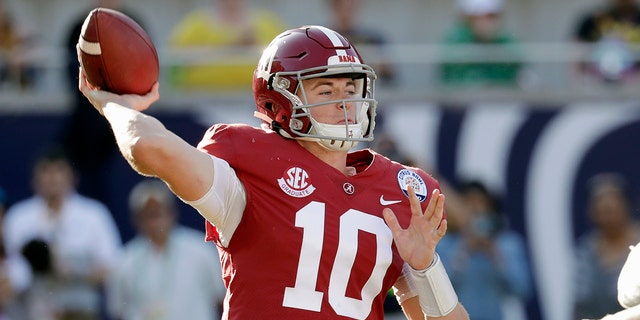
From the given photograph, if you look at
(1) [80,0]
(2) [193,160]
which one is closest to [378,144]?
(2) [193,160]

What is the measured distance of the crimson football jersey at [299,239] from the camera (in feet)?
13.0

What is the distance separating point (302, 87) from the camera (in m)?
4.14

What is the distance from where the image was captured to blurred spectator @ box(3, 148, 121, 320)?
327 inches

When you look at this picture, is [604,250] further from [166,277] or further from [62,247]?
[62,247]

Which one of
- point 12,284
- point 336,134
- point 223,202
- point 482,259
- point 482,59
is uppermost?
point 336,134

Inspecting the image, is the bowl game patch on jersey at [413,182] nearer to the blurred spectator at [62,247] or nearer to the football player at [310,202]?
the football player at [310,202]

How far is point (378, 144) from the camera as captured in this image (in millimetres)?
7891

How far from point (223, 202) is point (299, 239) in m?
0.26

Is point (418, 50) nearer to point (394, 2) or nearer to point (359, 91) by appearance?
point (394, 2)

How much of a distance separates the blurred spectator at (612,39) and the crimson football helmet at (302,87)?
17.1ft

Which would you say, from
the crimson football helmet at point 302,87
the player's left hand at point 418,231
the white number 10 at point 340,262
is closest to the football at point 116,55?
the crimson football helmet at point 302,87

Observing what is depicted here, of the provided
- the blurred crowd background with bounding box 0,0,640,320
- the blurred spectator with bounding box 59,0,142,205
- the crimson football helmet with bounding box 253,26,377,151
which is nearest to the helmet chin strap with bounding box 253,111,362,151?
the crimson football helmet with bounding box 253,26,377,151

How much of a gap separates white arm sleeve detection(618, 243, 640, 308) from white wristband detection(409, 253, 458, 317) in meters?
0.53

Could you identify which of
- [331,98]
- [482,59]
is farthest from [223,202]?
[482,59]
